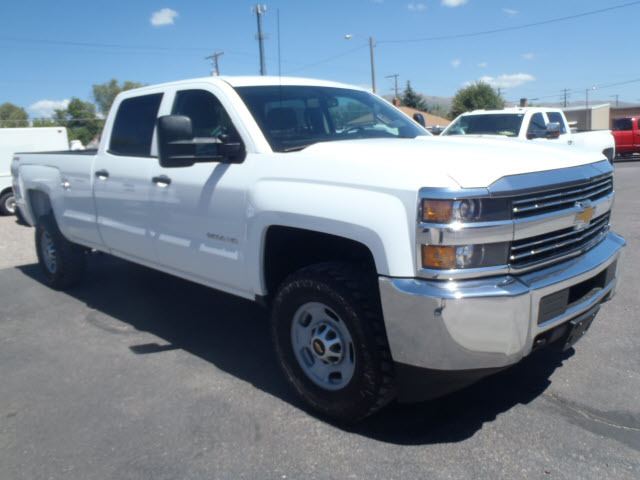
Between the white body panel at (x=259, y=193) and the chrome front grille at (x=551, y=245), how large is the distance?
1.10ft

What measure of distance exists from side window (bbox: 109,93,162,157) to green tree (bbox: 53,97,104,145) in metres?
65.4

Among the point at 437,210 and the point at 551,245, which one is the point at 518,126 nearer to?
the point at 551,245

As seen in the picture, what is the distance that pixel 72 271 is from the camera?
6.17m

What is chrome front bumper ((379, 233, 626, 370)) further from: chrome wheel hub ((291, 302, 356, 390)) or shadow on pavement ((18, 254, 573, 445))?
shadow on pavement ((18, 254, 573, 445))

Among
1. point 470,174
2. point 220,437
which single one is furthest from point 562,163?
point 220,437

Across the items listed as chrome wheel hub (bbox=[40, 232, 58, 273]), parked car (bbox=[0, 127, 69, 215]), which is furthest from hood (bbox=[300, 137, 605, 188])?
parked car (bbox=[0, 127, 69, 215])

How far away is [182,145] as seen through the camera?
11.3 ft

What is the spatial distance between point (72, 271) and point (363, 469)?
4.43 metres

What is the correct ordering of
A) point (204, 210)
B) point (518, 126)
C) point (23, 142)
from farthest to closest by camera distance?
point (23, 142), point (518, 126), point (204, 210)

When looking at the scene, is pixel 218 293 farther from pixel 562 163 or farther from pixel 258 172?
pixel 562 163

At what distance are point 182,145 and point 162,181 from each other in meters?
0.81

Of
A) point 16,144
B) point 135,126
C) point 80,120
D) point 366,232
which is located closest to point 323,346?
point 366,232

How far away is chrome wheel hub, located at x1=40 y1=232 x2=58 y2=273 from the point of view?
6.28 meters

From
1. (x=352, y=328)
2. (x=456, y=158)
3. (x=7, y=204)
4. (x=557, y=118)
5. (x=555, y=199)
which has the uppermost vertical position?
(x=557, y=118)
